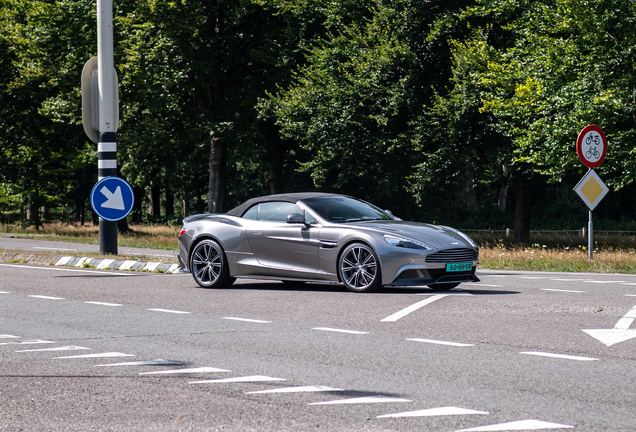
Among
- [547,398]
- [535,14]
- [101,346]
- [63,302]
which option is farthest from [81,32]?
[547,398]

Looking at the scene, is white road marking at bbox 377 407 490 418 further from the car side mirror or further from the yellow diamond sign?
the yellow diamond sign

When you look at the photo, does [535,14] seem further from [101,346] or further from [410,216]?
[410,216]

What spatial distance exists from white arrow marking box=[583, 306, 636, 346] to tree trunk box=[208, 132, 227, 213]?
2681 cm

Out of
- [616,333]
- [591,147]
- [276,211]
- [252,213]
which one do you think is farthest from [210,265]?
[591,147]

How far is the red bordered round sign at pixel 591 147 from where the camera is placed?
17.5 meters

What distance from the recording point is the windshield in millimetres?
12594

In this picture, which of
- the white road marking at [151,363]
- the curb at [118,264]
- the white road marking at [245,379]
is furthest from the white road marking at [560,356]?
the curb at [118,264]

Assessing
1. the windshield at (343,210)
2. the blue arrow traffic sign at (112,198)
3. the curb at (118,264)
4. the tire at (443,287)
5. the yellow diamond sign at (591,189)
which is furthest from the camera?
the yellow diamond sign at (591,189)

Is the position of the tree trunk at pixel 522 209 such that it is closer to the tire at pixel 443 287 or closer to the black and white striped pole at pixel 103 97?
the black and white striped pole at pixel 103 97

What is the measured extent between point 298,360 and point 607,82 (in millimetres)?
17324

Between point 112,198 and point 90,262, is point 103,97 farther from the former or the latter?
point 90,262

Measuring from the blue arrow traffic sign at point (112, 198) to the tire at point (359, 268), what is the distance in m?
5.64

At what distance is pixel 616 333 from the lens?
8.10 metres

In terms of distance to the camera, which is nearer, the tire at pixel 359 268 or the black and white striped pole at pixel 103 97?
the tire at pixel 359 268
